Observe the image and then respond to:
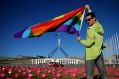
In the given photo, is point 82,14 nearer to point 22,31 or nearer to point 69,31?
point 69,31

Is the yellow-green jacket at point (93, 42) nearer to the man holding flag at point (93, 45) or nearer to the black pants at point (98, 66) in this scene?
the man holding flag at point (93, 45)

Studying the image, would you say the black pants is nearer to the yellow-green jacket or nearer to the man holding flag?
the man holding flag

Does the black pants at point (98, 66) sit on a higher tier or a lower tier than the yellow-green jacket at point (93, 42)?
lower

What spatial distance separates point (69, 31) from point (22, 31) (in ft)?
5.41

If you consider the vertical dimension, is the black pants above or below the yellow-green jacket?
below

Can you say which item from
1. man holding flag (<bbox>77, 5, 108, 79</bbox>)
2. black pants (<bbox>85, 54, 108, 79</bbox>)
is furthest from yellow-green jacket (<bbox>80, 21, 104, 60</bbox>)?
black pants (<bbox>85, 54, 108, 79</bbox>)

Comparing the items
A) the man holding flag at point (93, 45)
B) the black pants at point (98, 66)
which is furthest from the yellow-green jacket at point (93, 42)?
the black pants at point (98, 66)

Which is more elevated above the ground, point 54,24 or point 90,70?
point 54,24

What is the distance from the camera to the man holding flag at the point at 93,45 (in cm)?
802

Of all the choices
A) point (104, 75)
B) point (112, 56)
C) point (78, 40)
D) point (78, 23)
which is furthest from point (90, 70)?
point (112, 56)

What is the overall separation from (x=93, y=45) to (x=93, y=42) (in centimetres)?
9

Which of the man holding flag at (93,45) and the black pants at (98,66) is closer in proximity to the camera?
the man holding flag at (93,45)

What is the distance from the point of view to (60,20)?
413 inches

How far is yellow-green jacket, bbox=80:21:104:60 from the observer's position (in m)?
8.00
